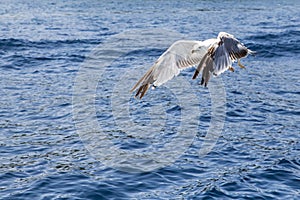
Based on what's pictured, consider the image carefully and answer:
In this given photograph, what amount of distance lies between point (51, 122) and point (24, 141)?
1.48 metres

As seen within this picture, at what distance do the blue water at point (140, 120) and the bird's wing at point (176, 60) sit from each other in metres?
2.31

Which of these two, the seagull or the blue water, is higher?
the seagull

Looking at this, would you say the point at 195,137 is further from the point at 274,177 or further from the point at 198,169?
the point at 274,177

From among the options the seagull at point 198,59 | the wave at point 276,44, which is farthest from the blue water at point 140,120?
the seagull at point 198,59

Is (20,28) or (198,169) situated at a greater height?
(20,28)

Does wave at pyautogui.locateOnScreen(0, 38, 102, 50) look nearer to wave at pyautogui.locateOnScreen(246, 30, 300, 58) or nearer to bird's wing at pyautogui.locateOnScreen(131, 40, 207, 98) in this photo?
wave at pyautogui.locateOnScreen(246, 30, 300, 58)

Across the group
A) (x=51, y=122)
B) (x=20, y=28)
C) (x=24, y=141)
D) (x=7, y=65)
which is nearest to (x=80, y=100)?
(x=51, y=122)

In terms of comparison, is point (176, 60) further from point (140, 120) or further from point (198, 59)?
point (140, 120)

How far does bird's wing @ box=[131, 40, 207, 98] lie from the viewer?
9.05 meters

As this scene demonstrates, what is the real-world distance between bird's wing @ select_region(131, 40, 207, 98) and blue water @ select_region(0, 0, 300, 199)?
2309 millimetres

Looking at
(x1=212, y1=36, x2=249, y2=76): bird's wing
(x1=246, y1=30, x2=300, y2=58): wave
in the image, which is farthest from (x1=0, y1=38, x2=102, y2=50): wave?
(x1=212, y1=36, x2=249, y2=76): bird's wing

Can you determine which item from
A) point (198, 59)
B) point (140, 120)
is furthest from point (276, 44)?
point (198, 59)

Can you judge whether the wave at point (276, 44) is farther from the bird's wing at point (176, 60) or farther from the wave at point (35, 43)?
the bird's wing at point (176, 60)

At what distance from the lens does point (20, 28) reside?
27516 mm
